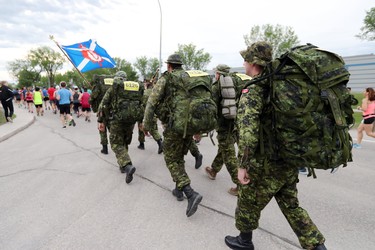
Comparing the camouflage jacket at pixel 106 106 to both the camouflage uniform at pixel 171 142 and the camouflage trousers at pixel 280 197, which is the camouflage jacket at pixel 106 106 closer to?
the camouflage uniform at pixel 171 142

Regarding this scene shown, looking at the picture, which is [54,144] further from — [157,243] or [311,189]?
[311,189]

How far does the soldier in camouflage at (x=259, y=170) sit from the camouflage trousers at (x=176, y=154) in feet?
3.81

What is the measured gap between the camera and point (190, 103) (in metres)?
3.13

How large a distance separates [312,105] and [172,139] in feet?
6.34

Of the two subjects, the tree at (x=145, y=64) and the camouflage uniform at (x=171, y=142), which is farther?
the tree at (x=145, y=64)

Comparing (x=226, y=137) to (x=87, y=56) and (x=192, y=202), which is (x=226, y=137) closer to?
(x=192, y=202)

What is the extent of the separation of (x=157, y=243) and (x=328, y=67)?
2228 millimetres

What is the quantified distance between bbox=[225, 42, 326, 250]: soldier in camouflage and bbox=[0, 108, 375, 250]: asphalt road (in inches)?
18.0

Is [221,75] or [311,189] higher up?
[221,75]

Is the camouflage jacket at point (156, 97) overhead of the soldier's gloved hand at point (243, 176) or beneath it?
overhead

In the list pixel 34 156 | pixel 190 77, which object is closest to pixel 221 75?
pixel 190 77

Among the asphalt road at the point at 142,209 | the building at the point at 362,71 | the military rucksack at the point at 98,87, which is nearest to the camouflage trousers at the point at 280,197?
the asphalt road at the point at 142,209

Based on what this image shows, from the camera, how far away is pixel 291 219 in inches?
85.4

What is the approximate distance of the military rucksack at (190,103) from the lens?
10.2ft
